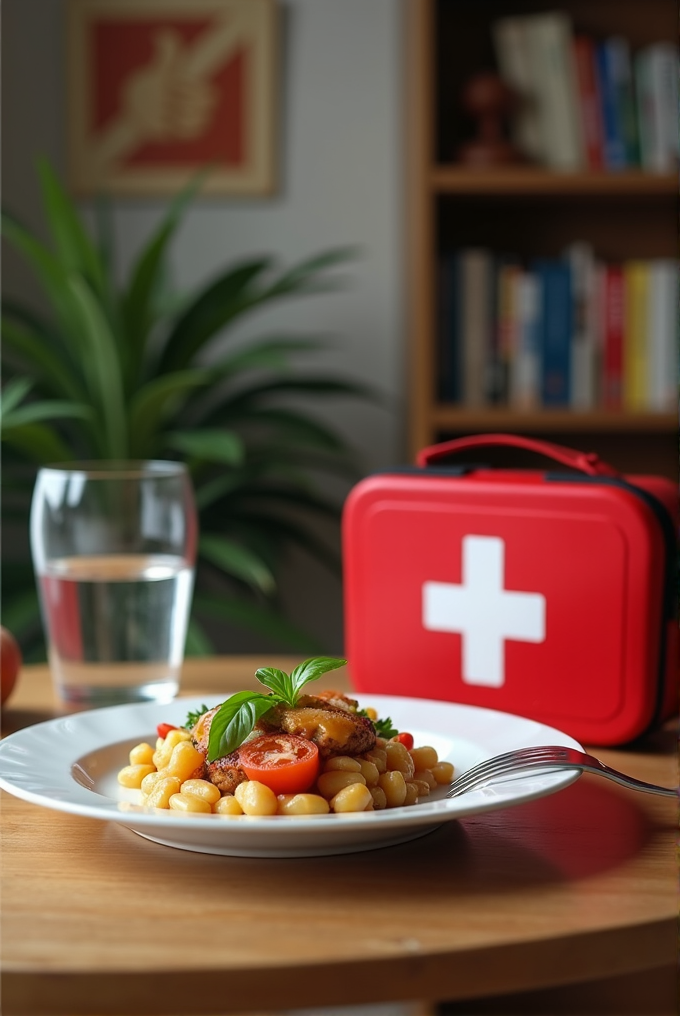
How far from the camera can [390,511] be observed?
3.40 ft

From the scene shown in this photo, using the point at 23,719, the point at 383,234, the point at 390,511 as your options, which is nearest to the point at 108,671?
the point at 23,719

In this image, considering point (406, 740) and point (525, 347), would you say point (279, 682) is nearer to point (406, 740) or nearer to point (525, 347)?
point (406, 740)

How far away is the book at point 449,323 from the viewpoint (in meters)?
2.32

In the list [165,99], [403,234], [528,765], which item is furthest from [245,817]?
[165,99]

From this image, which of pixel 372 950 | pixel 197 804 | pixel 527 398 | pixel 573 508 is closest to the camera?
pixel 372 950

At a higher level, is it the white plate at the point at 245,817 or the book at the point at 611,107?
the book at the point at 611,107

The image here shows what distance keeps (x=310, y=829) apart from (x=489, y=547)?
436 mm

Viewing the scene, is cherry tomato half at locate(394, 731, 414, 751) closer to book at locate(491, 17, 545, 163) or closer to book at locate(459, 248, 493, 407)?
book at locate(459, 248, 493, 407)

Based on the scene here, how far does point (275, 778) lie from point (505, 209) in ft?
6.61

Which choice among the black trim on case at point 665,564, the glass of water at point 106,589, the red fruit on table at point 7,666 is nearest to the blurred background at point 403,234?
the glass of water at point 106,589

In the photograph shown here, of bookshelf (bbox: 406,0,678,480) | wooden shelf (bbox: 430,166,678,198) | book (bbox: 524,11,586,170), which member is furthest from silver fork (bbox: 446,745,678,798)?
book (bbox: 524,11,586,170)

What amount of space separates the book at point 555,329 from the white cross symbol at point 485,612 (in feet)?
4.55

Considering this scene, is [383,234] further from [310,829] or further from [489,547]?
[310,829]

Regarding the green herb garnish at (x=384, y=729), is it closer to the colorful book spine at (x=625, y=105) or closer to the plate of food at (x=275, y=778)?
the plate of food at (x=275, y=778)
